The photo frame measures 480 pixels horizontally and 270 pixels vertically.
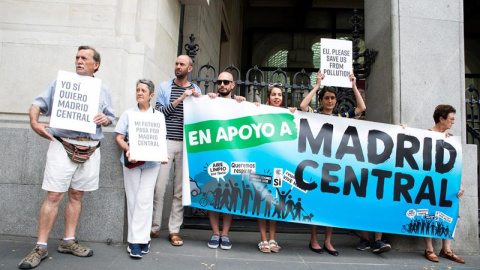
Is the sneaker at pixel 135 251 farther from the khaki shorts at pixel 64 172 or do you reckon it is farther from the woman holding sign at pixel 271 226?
the woman holding sign at pixel 271 226

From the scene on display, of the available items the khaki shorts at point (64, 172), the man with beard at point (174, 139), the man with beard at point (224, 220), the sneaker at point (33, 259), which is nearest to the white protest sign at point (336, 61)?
the man with beard at point (224, 220)

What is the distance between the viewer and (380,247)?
4.49 metres

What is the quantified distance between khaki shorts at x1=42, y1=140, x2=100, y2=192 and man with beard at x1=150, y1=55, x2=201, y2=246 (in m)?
0.95

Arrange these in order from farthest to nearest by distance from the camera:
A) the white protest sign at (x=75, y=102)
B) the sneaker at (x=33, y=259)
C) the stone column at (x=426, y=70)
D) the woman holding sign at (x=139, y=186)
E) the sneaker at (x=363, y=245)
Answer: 1. the stone column at (x=426, y=70)
2. the sneaker at (x=363, y=245)
3. the woman holding sign at (x=139, y=186)
4. the white protest sign at (x=75, y=102)
5. the sneaker at (x=33, y=259)

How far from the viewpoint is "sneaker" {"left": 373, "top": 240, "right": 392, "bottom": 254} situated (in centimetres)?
445

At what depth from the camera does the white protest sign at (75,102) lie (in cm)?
356

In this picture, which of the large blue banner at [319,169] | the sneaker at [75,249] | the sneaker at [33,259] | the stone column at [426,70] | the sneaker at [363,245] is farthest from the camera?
the stone column at [426,70]

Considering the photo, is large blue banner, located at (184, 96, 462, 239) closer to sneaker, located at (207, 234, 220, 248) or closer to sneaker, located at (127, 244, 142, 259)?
sneaker, located at (207, 234, 220, 248)

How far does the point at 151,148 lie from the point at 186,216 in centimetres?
223

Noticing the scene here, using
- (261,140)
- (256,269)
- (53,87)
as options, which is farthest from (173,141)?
(256,269)

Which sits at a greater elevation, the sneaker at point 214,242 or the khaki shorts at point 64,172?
the khaki shorts at point 64,172

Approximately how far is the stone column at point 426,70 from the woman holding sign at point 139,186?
3.64m

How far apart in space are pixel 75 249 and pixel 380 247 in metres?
3.76

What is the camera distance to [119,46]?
16.0 ft
